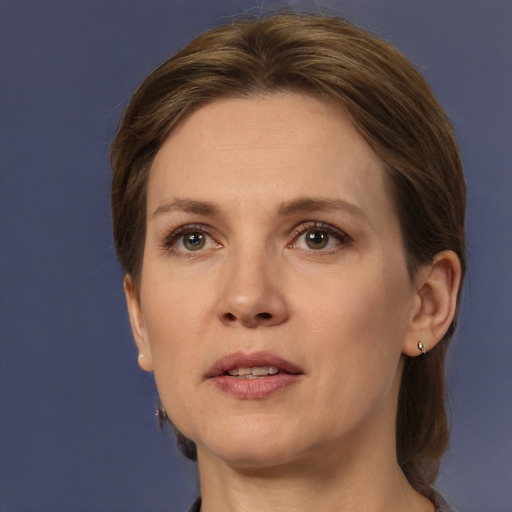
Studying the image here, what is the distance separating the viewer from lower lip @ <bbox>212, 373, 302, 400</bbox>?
2.99 metres

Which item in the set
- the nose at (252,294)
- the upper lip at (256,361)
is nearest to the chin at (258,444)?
the upper lip at (256,361)

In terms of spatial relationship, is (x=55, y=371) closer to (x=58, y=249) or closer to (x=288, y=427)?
(x=58, y=249)

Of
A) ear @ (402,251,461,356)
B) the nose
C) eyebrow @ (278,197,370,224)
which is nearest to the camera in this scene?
the nose

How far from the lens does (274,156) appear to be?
3100 millimetres

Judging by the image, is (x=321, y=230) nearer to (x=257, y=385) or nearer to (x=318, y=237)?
(x=318, y=237)

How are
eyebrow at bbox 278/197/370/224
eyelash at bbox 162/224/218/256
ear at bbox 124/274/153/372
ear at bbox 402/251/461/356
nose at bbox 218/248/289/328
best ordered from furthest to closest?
ear at bbox 124/274/153/372 < ear at bbox 402/251/461/356 < eyelash at bbox 162/224/218/256 < eyebrow at bbox 278/197/370/224 < nose at bbox 218/248/289/328

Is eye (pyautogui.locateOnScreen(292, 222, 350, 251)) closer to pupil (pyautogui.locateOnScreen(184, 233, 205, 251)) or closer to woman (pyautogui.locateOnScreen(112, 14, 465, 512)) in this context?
woman (pyautogui.locateOnScreen(112, 14, 465, 512))

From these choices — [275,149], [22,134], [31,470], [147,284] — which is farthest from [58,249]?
[275,149]

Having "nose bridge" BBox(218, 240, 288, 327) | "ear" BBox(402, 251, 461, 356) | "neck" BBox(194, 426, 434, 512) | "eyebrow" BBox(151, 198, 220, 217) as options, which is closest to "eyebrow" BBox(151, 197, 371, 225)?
"eyebrow" BBox(151, 198, 220, 217)

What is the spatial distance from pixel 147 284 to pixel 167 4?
169cm

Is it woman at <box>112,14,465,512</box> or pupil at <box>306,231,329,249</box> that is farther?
pupil at <box>306,231,329,249</box>

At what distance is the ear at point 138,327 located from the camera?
3.45m

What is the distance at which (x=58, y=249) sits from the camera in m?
4.74

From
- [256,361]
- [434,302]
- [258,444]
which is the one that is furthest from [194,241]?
[434,302]
